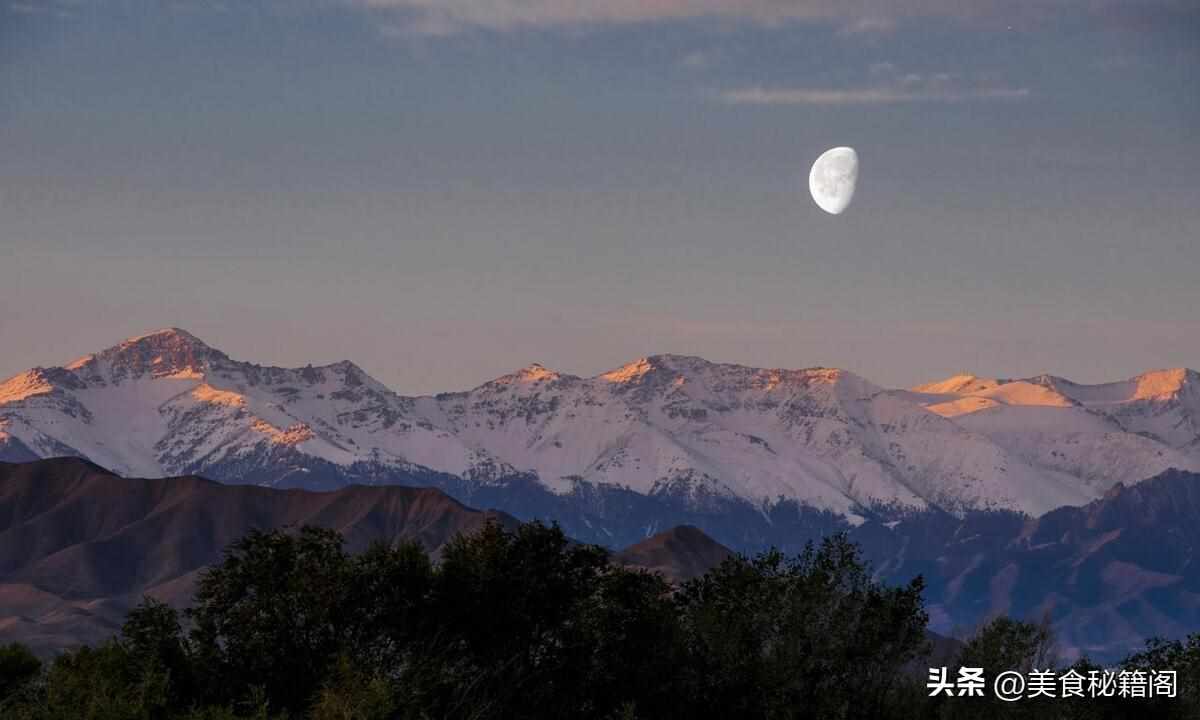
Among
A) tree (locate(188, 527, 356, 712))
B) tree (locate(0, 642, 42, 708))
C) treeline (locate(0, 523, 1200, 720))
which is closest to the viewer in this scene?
tree (locate(188, 527, 356, 712))

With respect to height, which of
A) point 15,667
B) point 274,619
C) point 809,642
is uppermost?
point 274,619

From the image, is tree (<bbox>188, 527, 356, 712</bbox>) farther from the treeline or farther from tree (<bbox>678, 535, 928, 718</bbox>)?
tree (<bbox>678, 535, 928, 718</bbox>)

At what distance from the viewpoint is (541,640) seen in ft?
338

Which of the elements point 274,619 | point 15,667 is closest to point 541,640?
point 274,619

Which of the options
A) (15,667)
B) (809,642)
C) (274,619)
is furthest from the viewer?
(809,642)

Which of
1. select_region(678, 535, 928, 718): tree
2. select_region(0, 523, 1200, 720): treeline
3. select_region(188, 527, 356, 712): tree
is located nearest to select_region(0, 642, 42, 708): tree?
select_region(0, 523, 1200, 720): treeline

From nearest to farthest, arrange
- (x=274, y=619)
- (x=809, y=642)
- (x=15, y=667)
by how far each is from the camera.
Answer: (x=274, y=619) < (x=15, y=667) < (x=809, y=642)

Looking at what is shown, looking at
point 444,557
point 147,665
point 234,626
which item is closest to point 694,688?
point 444,557

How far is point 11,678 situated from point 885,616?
4418cm

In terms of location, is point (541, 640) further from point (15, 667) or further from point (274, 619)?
point (15, 667)

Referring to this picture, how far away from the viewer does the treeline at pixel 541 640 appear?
9231 centimetres

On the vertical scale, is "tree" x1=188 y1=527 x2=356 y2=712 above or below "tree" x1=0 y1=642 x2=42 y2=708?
above

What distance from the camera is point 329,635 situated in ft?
314

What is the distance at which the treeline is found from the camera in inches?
3634
